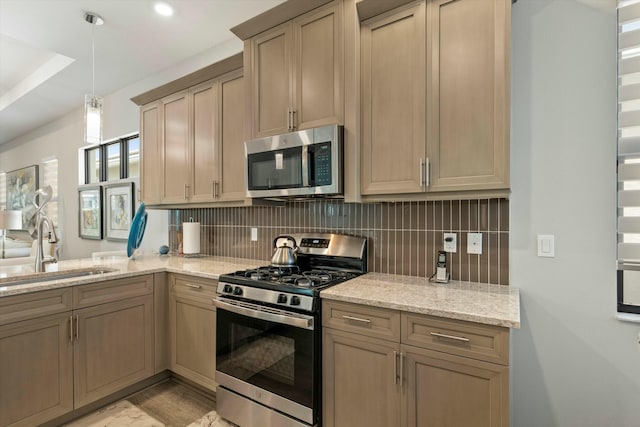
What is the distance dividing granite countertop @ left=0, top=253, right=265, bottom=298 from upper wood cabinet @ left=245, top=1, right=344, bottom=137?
1.07 m

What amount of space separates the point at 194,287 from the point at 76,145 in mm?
4041

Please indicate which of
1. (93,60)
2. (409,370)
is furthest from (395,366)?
(93,60)

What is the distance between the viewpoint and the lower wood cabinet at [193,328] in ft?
7.45

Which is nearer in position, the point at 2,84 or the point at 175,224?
the point at 175,224

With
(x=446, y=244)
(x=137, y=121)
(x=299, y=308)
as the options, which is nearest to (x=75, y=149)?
(x=137, y=121)

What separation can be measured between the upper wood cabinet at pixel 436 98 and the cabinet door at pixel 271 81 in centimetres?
54

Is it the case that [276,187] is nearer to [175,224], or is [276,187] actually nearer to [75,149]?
[175,224]

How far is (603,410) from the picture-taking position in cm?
153

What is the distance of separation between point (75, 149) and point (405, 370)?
560 centimetres

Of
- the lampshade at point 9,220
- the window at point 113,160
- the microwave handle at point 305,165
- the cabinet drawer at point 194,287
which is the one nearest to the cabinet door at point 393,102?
the microwave handle at point 305,165

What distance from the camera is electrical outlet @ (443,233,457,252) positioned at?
6.22 ft

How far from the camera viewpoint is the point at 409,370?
1.43 meters

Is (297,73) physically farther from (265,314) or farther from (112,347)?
(112,347)

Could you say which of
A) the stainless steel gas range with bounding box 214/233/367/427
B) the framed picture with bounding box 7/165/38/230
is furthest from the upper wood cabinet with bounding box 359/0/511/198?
the framed picture with bounding box 7/165/38/230
